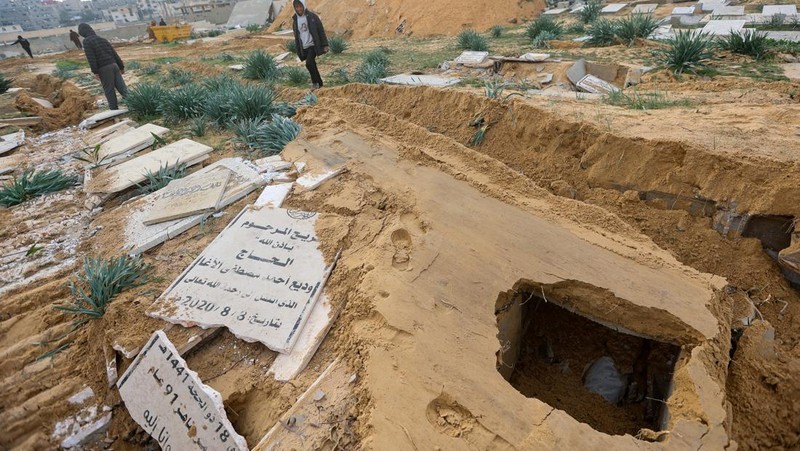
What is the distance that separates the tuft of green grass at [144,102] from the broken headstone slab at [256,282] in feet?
16.4

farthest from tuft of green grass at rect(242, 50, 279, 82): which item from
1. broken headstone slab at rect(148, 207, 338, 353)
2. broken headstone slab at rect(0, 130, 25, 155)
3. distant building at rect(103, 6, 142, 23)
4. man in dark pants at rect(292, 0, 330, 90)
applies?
distant building at rect(103, 6, 142, 23)

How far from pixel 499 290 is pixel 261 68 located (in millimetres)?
7888

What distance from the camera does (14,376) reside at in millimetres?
2783

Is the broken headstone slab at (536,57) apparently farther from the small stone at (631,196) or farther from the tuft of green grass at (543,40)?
the small stone at (631,196)

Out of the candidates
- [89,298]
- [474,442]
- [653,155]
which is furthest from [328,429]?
[653,155]

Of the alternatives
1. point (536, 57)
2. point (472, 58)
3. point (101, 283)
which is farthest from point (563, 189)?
point (472, 58)

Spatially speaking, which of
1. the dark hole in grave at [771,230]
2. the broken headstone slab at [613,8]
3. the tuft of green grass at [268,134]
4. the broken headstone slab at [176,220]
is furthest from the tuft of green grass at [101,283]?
the broken headstone slab at [613,8]

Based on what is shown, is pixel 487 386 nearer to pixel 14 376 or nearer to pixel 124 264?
pixel 124 264

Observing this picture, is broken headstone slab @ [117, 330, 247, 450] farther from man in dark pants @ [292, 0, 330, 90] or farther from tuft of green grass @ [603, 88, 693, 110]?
man in dark pants @ [292, 0, 330, 90]

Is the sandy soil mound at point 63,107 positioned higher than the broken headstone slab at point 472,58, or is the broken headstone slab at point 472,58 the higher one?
the sandy soil mound at point 63,107

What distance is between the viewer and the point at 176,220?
3.87m

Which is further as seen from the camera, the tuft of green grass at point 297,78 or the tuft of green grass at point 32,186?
the tuft of green grass at point 297,78

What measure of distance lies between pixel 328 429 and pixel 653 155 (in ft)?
11.5

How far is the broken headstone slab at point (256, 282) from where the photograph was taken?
8.90 ft
